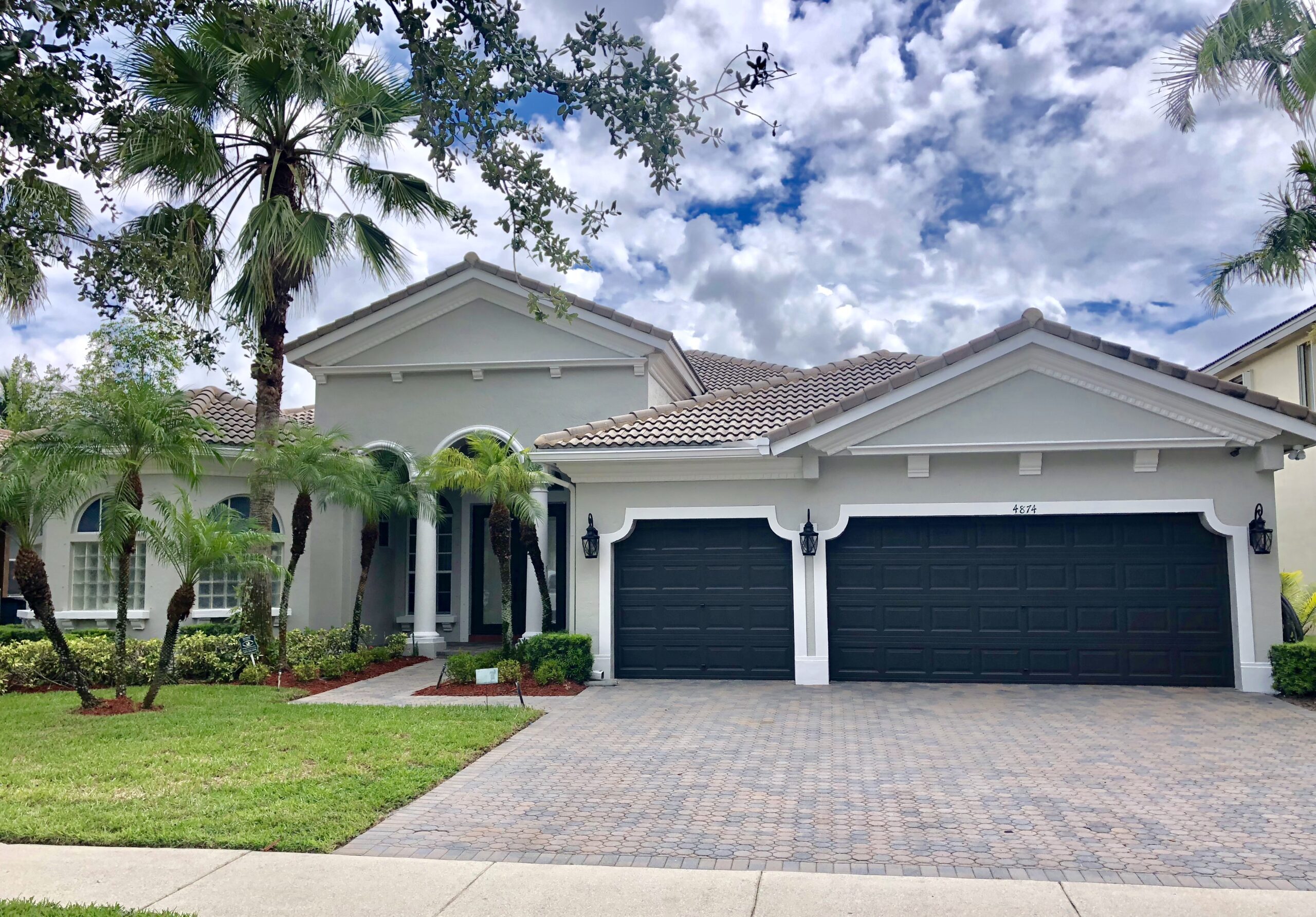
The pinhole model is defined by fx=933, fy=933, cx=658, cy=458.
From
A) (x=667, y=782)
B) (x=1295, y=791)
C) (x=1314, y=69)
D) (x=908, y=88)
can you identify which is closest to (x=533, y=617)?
(x=667, y=782)

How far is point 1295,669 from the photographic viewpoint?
38.4ft

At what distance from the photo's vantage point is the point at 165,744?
30.4ft

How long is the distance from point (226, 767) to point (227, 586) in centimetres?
906

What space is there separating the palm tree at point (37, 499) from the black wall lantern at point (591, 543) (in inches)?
253

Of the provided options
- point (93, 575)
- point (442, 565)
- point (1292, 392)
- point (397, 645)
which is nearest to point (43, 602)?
point (93, 575)

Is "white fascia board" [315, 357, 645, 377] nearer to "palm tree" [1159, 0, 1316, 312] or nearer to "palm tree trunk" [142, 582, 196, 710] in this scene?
"palm tree trunk" [142, 582, 196, 710]

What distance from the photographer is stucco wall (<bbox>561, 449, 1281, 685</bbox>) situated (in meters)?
12.4

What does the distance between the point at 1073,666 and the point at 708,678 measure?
5.00 metres

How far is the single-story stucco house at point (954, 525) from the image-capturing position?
12328 millimetres

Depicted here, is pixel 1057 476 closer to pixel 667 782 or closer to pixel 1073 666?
pixel 1073 666

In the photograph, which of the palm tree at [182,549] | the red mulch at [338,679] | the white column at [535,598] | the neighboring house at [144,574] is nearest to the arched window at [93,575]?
the neighboring house at [144,574]

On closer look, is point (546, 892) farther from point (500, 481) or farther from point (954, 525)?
point (954, 525)

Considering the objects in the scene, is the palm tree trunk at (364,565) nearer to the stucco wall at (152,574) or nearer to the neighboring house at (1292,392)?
the stucco wall at (152,574)

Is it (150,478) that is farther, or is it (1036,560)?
(150,478)
